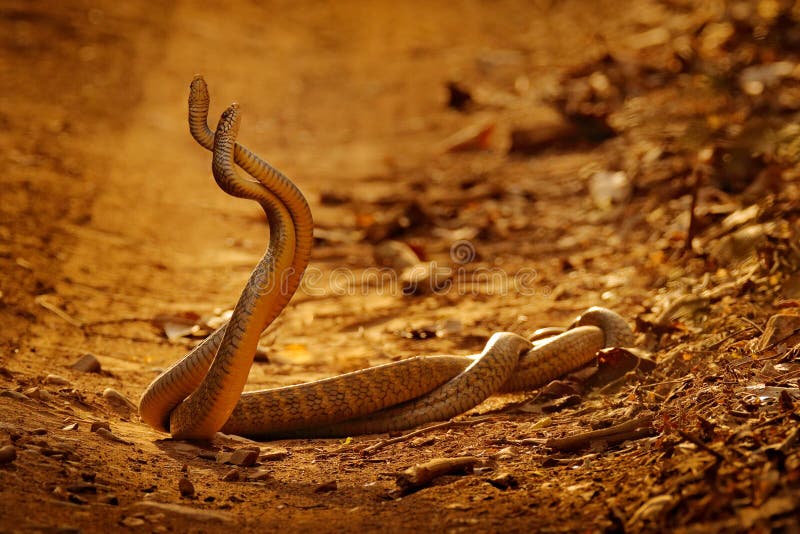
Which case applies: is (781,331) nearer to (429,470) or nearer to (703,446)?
(703,446)

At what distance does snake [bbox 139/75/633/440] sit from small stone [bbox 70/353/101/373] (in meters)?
0.76

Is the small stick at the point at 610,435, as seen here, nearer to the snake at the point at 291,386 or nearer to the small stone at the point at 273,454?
the snake at the point at 291,386

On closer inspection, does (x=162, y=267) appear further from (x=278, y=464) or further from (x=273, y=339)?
(x=278, y=464)

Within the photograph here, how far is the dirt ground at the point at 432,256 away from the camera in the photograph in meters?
3.34

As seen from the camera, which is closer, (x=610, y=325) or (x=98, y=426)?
(x=98, y=426)

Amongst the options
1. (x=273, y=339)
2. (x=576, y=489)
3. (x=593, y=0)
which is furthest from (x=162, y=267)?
(x=593, y=0)

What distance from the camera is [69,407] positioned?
171 inches

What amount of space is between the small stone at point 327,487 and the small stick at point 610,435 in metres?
0.91

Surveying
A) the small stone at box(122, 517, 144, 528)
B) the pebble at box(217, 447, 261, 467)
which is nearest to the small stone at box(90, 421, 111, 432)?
the pebble at box(217, 447, 261, 467)

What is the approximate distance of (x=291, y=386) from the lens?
181 inches

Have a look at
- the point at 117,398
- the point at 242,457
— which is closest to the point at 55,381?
the point at 117,398

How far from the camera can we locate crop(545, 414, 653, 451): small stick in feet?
12.5

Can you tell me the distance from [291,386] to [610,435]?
1574 mm

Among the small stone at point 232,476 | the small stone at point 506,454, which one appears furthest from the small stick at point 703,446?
the small stone at point 232,476
